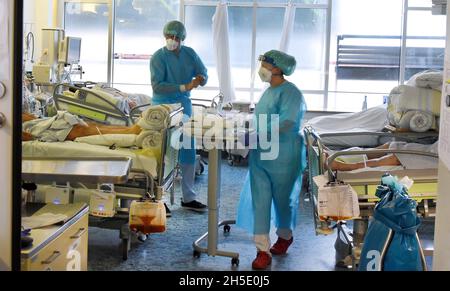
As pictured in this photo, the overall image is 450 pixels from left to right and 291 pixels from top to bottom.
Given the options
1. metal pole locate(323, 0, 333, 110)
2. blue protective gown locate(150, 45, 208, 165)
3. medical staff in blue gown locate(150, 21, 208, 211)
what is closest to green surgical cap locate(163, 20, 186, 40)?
medical staff in blue gown locate(150, 21, 208, 211)

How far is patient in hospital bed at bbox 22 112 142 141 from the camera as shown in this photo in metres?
4.20

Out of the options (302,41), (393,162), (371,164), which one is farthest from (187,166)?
(302,41)

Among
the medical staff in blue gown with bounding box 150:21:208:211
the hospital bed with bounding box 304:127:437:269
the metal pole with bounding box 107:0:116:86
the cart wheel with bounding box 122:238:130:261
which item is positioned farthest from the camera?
the metal pole with bounding box 107:0:116:86

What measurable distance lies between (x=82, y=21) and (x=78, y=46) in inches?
69.8

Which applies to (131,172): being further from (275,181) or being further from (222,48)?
(222,48)

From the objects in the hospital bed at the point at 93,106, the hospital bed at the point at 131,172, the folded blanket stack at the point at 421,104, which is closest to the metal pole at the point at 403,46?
the folded blanket stack at the point at 421,104

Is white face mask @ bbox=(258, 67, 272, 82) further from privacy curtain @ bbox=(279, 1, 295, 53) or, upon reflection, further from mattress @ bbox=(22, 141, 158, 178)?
privacy curtain @ bbox=(279, 1, 295, 53)

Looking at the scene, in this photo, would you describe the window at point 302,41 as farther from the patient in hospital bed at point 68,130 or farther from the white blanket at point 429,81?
the patient in hospital bed at point 68,130

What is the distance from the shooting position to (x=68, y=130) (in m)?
4.27

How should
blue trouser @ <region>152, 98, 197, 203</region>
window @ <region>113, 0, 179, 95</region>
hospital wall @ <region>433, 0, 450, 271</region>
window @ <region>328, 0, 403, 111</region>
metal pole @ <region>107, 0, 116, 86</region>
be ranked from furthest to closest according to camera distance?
window @ <region>113, 0, 179, 95</region> → metal pole @ <region>107, 0, 116, 86</region> → window @ <region>328, 0, 403, 111</region> → blue trouser @ <region>152, 98, 197, 203</region> → hospital wall @ <region>433, 0, 450, 271</region>

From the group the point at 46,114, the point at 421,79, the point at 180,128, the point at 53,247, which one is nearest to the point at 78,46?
the point at 46,114

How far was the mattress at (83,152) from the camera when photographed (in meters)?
3.93

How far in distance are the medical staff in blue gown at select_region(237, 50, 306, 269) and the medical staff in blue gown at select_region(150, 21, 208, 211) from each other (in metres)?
1.13

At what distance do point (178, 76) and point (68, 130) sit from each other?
1.30 m
